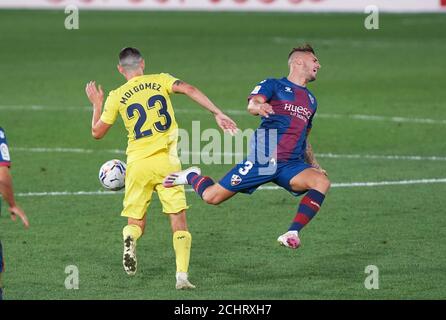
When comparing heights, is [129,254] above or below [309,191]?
below

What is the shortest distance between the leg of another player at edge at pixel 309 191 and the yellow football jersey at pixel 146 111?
1.32 m

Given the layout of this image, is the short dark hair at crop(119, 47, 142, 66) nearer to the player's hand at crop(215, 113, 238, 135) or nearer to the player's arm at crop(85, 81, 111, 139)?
the player's arm at crop(85, 81, 111, 139)

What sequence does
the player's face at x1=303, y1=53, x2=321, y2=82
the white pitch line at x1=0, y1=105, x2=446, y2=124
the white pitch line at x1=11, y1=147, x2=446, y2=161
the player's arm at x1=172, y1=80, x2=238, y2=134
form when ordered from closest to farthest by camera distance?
the player's arm at x1=172, y1=80, x2=238, y2=134, the player's face at x1=303, y1=53, x2=321, y2=82, the white pitch line at x1=11, y1=147, x2=446, y2=161, the white pitch line at x1=0, y1=105, x2=446, y2=124

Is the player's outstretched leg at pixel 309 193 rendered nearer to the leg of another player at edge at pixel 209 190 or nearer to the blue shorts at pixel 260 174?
the blue shorts at pixel 260 174

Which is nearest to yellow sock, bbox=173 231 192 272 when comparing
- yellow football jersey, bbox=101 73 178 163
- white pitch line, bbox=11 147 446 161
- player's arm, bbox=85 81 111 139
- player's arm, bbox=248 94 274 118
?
yellow football jersey, bbox=101 73 178 163

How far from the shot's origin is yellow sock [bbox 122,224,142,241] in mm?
11477

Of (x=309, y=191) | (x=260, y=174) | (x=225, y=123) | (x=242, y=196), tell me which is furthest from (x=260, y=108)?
(x=242, y=196)

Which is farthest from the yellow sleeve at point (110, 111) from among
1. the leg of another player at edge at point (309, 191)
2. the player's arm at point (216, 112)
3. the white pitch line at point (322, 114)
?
the white pitch line at point (322, 114)

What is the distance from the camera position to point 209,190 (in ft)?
38.9

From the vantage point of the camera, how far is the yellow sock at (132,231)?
1148cm

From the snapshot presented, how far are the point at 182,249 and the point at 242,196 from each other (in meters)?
4.92

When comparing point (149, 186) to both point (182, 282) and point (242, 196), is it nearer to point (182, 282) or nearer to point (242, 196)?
point (182, 282)

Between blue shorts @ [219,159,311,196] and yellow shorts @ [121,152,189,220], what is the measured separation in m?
0.54

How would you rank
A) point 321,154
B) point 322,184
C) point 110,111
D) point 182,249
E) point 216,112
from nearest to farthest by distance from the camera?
point 216,112 < point 182,249 < point 322,184 < point 110,111 < point 321,154
